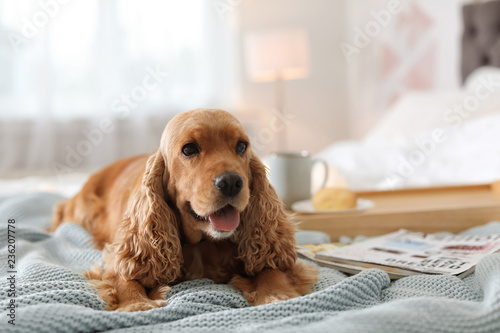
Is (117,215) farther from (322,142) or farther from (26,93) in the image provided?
(322,142)

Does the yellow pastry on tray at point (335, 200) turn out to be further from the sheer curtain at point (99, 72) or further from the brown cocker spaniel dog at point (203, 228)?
the sheer curtain at point (99, 72)

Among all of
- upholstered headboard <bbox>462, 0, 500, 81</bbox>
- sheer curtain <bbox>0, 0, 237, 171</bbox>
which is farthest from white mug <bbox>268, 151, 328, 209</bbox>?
sheer curtain <bbox>0, 0, 237, 171</bbox>

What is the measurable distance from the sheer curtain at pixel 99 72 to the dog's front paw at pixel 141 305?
3.42 m

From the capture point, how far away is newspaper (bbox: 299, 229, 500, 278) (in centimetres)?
117

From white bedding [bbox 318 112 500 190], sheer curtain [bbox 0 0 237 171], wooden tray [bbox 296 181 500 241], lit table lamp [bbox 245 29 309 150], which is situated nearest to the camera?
wooden tray [bbox 296 181 500 241]

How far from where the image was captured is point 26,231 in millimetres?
1573

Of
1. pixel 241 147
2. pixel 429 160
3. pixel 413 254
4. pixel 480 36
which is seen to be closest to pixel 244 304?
pixel 241 147

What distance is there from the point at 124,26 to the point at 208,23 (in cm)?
85

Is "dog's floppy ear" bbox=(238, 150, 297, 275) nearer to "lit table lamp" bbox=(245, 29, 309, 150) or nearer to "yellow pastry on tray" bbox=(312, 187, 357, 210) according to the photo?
"yellow pastry on tray" bbox=(312, 187, 357, 210)

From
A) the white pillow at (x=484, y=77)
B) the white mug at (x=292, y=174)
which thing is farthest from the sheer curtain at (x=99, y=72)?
the white mug at (x=292, y=174)

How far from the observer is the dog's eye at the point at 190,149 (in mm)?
1135

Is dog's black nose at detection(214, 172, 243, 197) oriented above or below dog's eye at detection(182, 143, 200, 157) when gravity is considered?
below

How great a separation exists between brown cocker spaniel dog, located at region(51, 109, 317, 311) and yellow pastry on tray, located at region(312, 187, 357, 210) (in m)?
0.45

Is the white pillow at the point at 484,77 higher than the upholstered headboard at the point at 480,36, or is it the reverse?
the upholstered headboard at the point at 480,36
